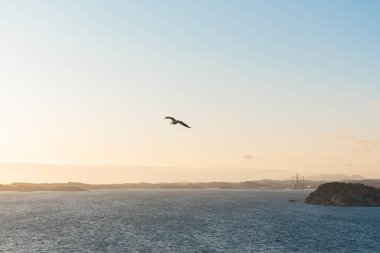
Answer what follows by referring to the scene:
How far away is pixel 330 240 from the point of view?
105875 mm

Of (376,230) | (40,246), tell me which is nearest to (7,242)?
(40,246)

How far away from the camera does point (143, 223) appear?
457 ft

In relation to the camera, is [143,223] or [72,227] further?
[143,223]

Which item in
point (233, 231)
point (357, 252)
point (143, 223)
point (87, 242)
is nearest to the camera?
point (357, 252)

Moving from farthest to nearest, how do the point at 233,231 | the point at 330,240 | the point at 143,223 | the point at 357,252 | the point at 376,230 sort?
the point at 143,223, the point at 376,230, the point at 233,231, the point at 330,240, the point at 357,252

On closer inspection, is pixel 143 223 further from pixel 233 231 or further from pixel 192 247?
pixel 192 247

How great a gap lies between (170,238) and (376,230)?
60526mm

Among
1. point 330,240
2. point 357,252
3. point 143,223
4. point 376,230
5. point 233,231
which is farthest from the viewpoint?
point 143,223

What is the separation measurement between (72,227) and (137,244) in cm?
4093

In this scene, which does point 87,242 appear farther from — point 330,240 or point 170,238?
point 330,240

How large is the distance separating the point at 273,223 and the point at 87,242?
65.0 metres

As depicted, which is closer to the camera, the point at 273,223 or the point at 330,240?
the point at 330,240

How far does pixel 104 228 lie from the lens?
125 m

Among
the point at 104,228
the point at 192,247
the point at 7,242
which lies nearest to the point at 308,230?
the point at 192,247
